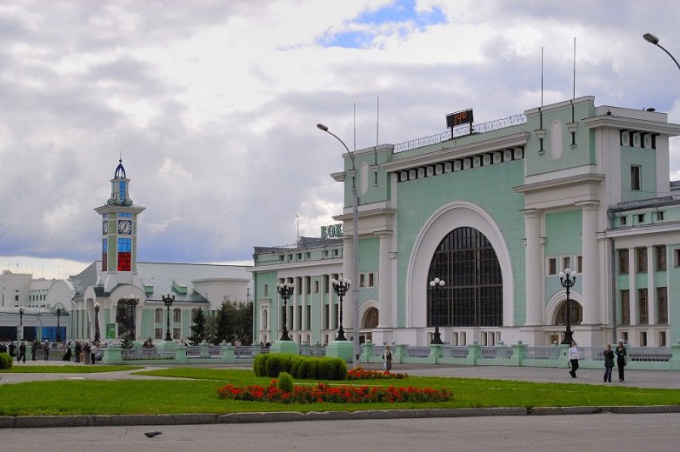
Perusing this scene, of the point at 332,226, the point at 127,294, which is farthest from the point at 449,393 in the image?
the point at 127,294

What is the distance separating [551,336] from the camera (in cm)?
7362

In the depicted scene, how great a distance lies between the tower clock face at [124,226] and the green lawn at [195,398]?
116 metres

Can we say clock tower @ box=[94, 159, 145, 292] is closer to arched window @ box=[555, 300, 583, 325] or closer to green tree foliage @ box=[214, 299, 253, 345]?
green tree foliage @ box=[214, 299, 253, 345]

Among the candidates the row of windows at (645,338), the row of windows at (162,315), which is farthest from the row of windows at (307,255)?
the row of windows at (162,315)

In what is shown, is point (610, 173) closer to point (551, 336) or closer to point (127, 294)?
point (551, 336)

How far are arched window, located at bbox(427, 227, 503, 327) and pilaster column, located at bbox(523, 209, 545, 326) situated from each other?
15.6 feet

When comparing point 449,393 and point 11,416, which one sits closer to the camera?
point 11,416

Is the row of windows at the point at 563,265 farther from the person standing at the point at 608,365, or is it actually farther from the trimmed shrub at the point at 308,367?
the trimmed shrub at the point at 308,367

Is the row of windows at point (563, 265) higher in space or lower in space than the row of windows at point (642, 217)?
lower

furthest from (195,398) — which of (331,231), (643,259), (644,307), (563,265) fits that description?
(331,231)

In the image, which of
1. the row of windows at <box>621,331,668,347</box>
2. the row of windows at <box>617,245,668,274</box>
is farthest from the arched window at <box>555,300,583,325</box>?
the row of windows at <box>617,245,668,274</box>

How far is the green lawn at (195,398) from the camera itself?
75.3 feet

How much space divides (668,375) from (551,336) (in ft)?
92.8

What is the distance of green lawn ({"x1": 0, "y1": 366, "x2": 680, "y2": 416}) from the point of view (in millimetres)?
22938
